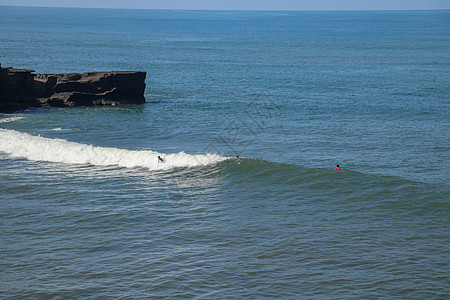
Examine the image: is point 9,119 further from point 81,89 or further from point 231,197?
point 231,197

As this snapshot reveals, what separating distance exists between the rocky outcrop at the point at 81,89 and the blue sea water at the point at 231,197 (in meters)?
1.68

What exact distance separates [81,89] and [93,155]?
18220 mm

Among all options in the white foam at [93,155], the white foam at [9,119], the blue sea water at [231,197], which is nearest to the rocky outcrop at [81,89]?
the blue sea water at [231,197]

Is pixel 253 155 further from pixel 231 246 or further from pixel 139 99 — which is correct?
pixel 139 99

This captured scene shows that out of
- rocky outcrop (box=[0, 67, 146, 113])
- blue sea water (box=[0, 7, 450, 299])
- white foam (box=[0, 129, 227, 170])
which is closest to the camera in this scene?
blue sea water (box=[0, 7, 450, 299])

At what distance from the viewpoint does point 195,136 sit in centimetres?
3828

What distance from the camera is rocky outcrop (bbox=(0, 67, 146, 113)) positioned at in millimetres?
47719

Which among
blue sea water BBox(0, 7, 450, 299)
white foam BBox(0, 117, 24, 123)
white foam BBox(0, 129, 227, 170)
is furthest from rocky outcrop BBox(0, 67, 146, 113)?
white foam BBox(0, 129, 227, 170)

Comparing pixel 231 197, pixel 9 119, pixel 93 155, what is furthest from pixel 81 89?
pixel 231 197

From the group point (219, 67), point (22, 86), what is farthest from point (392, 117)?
point (219, 67)

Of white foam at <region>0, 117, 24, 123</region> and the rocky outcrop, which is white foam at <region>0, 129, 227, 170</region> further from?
the rocky outcrop

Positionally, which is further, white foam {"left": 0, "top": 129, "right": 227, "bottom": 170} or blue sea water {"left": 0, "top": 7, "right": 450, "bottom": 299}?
white foam {"left": 0, "top": 129, "right": 227, "bottom": 170}

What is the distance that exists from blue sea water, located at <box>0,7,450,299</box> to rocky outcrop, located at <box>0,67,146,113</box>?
1.68 m

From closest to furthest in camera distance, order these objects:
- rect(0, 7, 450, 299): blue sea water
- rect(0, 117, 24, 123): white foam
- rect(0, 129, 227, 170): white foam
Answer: rect(0, 7, 450, 299): blue sea water
rect(0, 129, 227, 170): white foam
rect(0, 117, 24, 123): white foam
